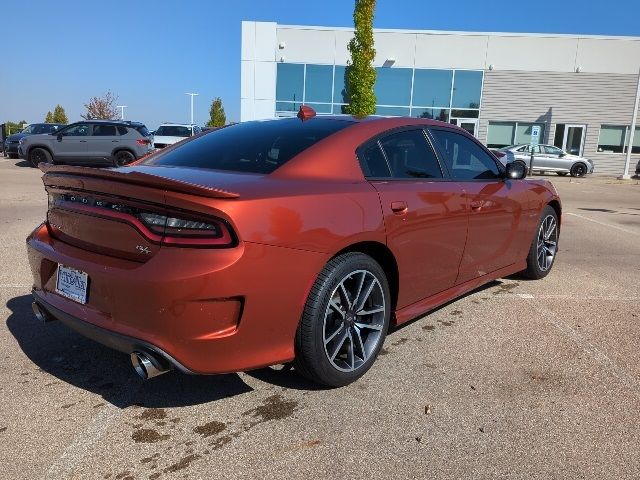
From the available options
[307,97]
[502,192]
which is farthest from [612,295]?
[307,97]

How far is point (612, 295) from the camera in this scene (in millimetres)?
4934

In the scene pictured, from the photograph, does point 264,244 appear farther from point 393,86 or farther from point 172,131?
point 393,86

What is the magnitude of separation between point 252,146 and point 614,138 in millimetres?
30605

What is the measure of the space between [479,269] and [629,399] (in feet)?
4.69

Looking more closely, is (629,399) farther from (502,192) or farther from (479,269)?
(502,192)

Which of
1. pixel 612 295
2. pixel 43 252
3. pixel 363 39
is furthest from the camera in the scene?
pixel 363 39

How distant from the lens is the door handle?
306 cm

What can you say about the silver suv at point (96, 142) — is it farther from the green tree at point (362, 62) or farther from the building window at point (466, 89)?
the building window at point (466, 89)

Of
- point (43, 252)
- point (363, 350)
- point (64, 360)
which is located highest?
point (43, 252)

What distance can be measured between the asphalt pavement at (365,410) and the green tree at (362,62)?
21.4 metres

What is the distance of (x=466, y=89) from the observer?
2762cm

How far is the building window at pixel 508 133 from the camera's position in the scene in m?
28.3

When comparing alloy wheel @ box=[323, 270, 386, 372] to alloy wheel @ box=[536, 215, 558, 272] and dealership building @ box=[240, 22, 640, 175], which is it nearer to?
alloy wheel @ box=[536, 215, 558, 272]

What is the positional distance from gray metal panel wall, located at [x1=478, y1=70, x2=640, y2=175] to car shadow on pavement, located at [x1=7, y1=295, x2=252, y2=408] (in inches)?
1085
